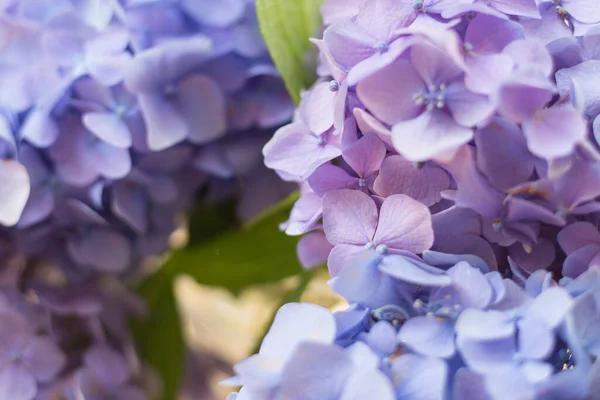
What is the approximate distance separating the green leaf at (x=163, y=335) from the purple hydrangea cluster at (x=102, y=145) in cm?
6

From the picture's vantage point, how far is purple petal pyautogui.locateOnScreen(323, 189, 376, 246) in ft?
0.85

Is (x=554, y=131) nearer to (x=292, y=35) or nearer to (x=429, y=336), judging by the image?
(x=429, y=336)

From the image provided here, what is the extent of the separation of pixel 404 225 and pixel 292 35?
16 centimetres

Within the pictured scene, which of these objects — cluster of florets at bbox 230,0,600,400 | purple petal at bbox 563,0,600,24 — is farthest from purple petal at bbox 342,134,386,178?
purple petal at bbox 563,0,600,24

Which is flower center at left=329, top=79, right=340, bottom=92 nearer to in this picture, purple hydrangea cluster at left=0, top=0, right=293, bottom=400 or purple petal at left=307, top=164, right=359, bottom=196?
purple petal at left=307, top=164, right=359, bottom=196

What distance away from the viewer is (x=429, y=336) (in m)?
0.22

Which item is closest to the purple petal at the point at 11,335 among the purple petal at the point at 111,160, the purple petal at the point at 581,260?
the purple petal at the point at 111,160

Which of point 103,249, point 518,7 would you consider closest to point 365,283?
point 518,7

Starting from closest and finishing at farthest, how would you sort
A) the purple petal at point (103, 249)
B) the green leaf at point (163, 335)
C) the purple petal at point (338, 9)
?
1. the purple petal at point (338, 9)
2. the purple petal at point (103, 249)
3. the green leaf at point (163, 335)

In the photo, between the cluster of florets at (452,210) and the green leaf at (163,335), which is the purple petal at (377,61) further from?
the green leaf at (163,335)

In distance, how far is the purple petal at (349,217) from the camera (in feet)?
0.85

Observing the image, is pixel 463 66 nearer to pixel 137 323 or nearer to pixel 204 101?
pixel 204 101

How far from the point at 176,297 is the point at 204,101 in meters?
0.19

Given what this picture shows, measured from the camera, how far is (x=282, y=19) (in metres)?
0.37
